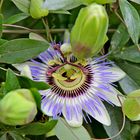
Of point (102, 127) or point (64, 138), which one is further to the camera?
point (102, 127)

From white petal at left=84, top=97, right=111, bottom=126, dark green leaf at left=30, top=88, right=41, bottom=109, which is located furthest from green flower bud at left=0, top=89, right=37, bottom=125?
white petal at left=84, top=97, right=111, bottom=126

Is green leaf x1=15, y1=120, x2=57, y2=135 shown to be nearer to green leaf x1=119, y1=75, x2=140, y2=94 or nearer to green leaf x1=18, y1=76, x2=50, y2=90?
green leaf x1=18, y1=76, x2=50, y2=90

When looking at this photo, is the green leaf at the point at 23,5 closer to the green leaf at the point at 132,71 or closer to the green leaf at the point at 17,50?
the green leaf at the point at 17,50

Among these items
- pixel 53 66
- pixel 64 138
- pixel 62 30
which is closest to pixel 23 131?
pixel 64 138

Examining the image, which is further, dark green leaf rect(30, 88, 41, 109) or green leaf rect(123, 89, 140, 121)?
green leaf rect(123, 89, 140, 121)

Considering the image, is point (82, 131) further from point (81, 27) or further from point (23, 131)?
point (81, 27)

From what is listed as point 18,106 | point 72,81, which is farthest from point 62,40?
point 18,106
